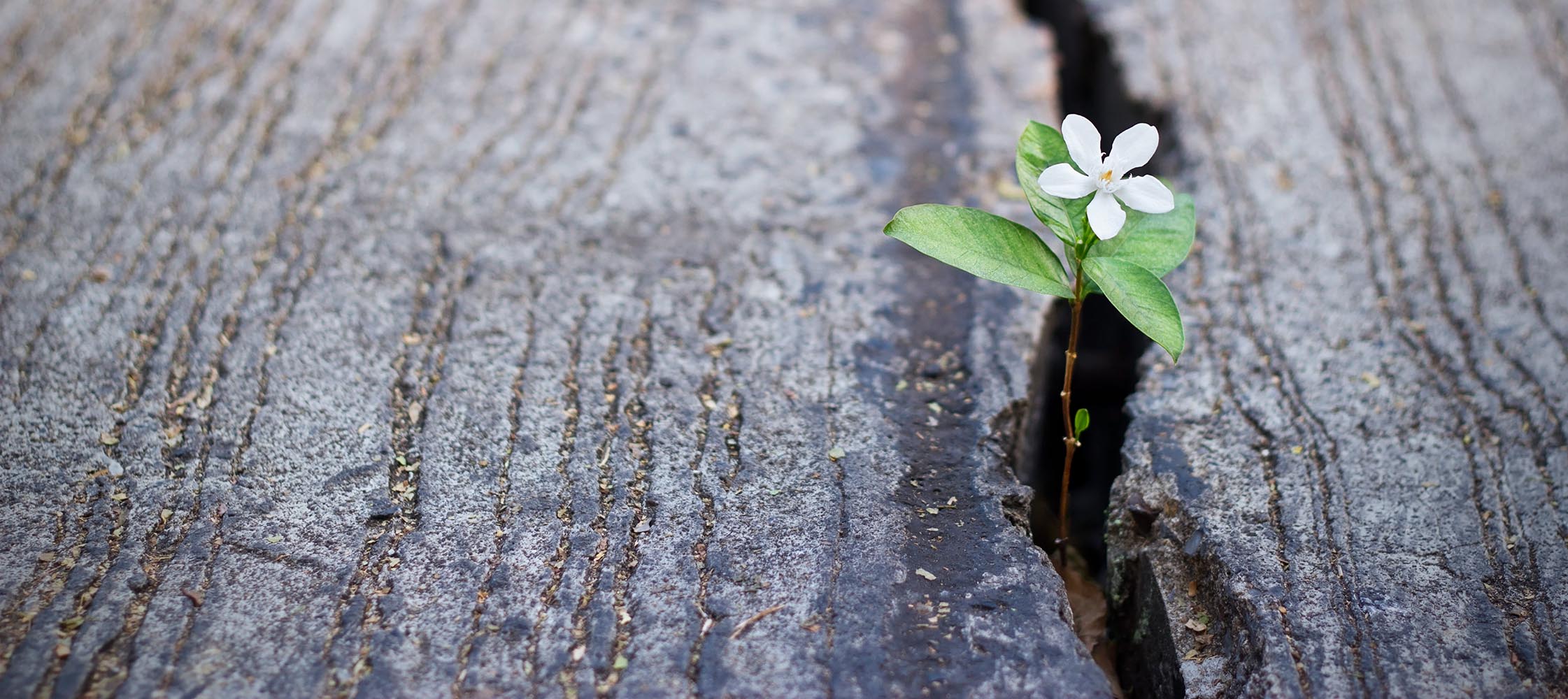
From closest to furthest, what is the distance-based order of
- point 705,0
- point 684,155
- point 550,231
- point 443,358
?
point 443,358 < point 550,231 < point 684,155 < point 705,0

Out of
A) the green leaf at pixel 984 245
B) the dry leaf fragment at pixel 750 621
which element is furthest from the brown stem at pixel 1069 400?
the dry leaf fragment at pixel 750 621

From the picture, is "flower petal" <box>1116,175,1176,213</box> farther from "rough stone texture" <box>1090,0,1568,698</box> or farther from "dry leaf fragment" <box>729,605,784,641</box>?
"dry leaf fragment" <box>729,605,784,641</box>

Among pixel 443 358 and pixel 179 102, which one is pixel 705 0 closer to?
pixel 179 102

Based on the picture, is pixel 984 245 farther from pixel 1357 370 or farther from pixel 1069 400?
pixel 1357 370

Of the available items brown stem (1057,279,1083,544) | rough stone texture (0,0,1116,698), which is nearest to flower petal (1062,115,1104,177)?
brown stem (1057,279,1083,544)

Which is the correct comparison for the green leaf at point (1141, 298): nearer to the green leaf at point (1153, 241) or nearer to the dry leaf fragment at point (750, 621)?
the green leaf at point (1153, 241)

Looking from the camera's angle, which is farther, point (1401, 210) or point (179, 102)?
point (179, 102)

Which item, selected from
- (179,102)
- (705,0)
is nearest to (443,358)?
(179,102)
